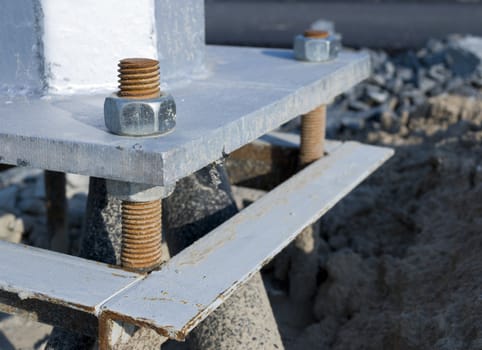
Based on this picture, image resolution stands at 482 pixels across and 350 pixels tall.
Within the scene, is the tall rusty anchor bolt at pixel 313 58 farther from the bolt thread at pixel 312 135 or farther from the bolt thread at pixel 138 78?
the bolt thread at pixel 138 78

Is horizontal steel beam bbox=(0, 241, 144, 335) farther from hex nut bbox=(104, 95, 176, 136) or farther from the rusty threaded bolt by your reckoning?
hex nut bbox=(104, 95, 176, 136)

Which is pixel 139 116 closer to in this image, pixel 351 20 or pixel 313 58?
pixel 313 58

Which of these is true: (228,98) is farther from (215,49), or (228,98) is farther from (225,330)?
(215,49)

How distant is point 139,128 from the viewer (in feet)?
5.26

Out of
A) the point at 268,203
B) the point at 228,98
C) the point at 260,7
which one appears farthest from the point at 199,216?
the point at 260,7

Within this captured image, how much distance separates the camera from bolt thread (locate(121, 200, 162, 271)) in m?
1.77

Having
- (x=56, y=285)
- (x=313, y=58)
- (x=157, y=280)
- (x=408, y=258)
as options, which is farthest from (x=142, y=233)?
(x=408, y=258)

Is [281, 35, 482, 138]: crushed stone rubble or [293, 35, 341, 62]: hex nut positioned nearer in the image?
[293, 35, 341, 62]: hex nut

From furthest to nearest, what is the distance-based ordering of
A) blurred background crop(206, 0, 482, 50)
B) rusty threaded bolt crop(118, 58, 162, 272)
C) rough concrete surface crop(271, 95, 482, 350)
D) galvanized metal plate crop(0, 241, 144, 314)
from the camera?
blurred background crop(206, 0, 482, 50) < rough concrete surface crop(271, 95, 482, 350) < rusty threaded bolt crop(118, 58, 162, 272) < galvanized metal plate crop(0, 241, 144, 314)

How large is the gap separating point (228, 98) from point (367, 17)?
9.13 meters

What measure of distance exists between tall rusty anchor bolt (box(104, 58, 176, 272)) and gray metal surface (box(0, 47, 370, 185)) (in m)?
0.04

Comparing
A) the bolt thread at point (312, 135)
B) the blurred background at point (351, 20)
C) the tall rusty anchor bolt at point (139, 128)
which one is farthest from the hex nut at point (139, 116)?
the blurred background at point (351, 20)

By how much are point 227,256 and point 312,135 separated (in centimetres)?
108

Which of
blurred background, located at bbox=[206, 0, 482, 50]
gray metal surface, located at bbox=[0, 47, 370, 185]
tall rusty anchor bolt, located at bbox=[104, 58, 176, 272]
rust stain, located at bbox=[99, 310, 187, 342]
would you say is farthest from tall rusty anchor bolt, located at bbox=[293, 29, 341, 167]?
blurred background, located at bbox=[206, 0, 482, 50]
